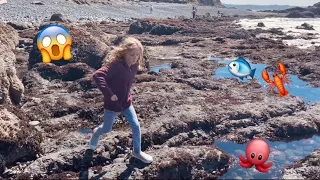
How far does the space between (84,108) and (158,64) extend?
391 inches

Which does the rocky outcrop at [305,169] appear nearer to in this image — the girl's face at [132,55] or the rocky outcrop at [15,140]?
the girl's face at [132,55]

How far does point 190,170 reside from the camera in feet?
22.7

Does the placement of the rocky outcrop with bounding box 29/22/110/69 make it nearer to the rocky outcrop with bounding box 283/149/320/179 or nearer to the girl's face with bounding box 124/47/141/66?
the girl's face with bounding box 124/47/141/66

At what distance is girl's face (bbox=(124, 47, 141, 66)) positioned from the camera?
19.8 feet

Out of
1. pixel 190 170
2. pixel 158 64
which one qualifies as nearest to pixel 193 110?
pixel 190 170

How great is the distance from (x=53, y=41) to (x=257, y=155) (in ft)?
14.0

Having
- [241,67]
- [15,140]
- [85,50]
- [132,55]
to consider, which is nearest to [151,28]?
[85,50]

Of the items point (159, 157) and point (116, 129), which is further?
point (116, 129)

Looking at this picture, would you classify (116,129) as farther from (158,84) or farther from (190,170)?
(158,84)

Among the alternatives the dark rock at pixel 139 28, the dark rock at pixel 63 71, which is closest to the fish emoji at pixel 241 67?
the dark rock at pixel 63 71

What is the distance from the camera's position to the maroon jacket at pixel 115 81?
19.6ft

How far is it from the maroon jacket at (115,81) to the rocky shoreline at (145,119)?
1227 mm

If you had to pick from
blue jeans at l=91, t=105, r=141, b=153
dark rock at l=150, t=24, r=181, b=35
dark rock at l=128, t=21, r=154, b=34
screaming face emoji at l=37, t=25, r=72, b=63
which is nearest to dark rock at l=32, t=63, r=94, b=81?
screaming face emoji at l=37, t=25, r=72, b=63

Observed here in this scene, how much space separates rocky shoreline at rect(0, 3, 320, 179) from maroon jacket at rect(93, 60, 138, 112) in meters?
1.23
